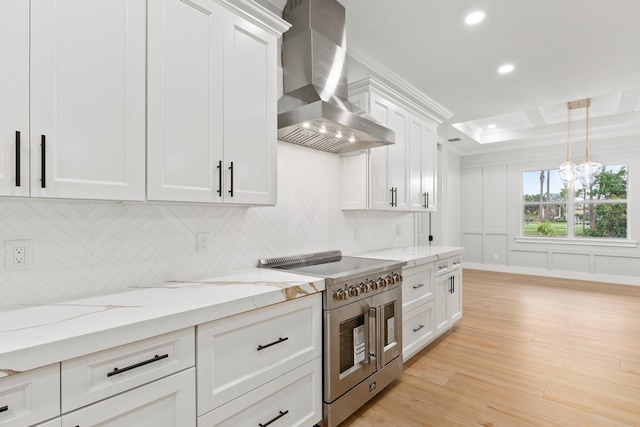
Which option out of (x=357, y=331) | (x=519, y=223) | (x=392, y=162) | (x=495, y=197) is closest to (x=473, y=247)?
(x=519, y=223)

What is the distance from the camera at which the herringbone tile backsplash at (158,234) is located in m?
1.51

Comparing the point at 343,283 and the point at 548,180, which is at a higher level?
the point at 548,180

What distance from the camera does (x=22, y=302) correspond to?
1.47m

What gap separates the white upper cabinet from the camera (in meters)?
1.57

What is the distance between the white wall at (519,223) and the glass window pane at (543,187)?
0.13 m

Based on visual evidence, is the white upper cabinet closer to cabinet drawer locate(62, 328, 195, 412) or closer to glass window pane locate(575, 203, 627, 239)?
cabinet drawer locate(62, 328, 195, 412)

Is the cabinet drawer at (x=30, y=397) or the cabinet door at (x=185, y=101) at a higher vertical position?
the cabinet door at (x=185, y=101)

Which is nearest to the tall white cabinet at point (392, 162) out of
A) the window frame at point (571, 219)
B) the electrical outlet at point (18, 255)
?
the electrical outlet at point (18, 255)

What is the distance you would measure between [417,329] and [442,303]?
63 centimetres

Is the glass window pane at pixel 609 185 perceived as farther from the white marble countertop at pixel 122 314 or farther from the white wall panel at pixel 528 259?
the white marble countertop at pixel 122 314

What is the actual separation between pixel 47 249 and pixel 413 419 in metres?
2.31

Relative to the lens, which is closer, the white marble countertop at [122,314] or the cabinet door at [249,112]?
the white marble countertop at [122,314]

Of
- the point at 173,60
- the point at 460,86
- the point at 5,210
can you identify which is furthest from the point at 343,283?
the point at 460,86

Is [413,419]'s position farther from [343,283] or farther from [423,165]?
[423,165]
